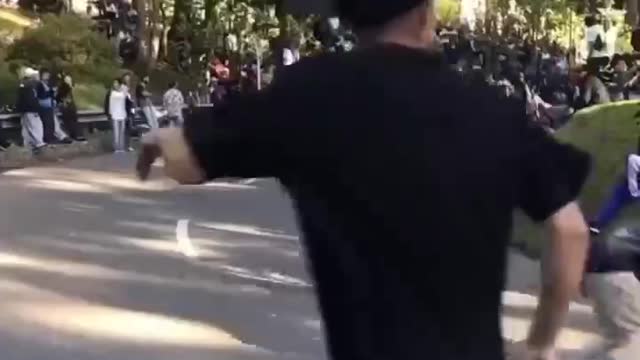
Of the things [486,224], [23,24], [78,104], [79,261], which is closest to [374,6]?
[486,224]

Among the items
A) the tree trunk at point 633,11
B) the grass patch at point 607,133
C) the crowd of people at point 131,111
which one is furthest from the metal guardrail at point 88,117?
the grass patch at point 607,133

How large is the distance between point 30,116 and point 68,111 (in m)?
3.73

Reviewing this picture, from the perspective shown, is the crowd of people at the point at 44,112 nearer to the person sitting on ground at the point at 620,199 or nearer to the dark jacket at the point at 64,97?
the dark jacket at the point at 64,97

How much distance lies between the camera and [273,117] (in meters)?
2.86

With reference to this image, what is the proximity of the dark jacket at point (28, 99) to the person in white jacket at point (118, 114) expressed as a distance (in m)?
1.83

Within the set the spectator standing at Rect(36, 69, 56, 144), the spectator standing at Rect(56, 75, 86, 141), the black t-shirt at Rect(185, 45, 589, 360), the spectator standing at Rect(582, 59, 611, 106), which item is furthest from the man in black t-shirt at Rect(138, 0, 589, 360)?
the spectator standing at Rect(56, 75, 86, 141)

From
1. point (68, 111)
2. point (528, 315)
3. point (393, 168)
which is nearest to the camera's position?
point (393, 168)

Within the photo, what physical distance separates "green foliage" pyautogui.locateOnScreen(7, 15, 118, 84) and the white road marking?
58.2 ft

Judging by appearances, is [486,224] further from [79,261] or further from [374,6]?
[79,261]

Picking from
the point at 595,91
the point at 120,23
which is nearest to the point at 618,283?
the point at 595,91

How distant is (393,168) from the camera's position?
113 inches

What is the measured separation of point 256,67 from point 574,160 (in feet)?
130

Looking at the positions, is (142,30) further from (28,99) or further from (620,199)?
(620,199)

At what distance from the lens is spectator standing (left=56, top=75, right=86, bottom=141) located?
99.8 ft
